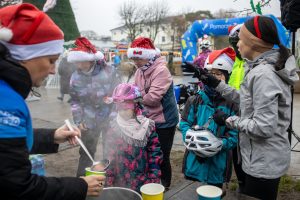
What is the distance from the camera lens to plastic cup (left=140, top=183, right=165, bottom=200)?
5.23 feet

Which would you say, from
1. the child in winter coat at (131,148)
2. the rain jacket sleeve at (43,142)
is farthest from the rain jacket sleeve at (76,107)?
the rain jacket sleeve at (43,142)

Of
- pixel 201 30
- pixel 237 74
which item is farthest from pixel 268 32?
pixel 201 30

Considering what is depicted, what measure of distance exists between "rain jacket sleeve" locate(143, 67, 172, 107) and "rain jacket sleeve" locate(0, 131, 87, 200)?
2.13 meters

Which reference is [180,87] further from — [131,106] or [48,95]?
[48,95]

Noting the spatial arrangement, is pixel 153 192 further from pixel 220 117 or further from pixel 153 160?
pixel 220 117

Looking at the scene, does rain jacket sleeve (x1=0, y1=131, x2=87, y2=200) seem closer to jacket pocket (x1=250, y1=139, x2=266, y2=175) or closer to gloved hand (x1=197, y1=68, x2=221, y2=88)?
jacket pocket (x1=250, y1=139, x2=266, y2=175)

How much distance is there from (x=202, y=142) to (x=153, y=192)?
81 cm

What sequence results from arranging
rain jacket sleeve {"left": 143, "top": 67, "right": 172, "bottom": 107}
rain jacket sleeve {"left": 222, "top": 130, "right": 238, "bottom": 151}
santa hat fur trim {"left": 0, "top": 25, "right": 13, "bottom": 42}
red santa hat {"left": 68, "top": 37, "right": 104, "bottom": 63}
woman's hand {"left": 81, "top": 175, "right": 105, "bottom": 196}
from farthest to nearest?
red santa hat {"left": 68, "top": 37, "right": 104, "bottom": 63}
rain jacket sleeve {"left": 143, "top": 67, "right": 172, "bottom": 107}
rain jacket sleeve {"left": 222, "top": 130, "right": 238, "bottom": 151}
woman's hand {"left": 81, "top": 175, "right": 105, "bottom": 196}
santa hat fur trim {"left": 0, "top": 25, "right": 13, "bottom": 42}

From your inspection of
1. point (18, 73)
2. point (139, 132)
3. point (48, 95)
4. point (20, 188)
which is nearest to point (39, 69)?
point (18, 73)

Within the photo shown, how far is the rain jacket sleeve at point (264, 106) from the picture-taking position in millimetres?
1952

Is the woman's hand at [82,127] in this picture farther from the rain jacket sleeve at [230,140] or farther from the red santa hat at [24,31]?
the red santa hat at [24,31]

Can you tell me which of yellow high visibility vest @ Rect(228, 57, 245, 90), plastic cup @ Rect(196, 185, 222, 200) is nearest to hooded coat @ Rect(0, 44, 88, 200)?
plastic cup @ Rect(196, 185, 222, 200)

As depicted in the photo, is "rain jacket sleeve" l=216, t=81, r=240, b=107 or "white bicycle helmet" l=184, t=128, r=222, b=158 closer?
"white bicycle helmet" l=184, t=128, r=222, b=158

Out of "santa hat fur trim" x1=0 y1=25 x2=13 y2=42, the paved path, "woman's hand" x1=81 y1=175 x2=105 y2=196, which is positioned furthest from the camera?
the paved path
